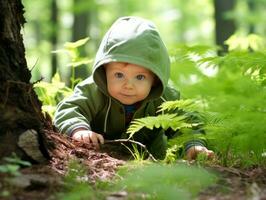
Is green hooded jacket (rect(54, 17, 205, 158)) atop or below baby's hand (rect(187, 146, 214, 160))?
atop

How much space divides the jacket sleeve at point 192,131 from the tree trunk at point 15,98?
1.19m

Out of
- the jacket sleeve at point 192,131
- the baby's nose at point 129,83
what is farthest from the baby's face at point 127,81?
the jacket sleeve at point 192,131

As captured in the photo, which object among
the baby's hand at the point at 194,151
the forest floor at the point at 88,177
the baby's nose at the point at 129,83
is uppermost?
the baby's nose at the point at 129,83

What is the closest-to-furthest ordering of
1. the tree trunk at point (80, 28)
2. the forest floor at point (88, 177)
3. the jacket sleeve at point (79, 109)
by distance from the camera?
1. the forest floor at point (88, 177)
2. the jacket sleeve at point (79, 109)
3. the tree trunk at point (80, 28)

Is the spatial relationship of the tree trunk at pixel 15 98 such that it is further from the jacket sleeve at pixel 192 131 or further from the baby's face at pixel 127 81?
the jacket sleeve at pixel 192 131

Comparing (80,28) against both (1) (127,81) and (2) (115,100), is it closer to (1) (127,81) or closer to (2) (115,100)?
(2) (115,100)

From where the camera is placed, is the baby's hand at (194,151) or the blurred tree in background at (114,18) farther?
the blurred tree in background at (114,18)

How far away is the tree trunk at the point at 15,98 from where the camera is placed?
226 centimetres

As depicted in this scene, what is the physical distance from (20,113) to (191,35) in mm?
29286

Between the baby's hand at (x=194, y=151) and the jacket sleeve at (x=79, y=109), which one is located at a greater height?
the jacket sleeve at (x=79, y=109)

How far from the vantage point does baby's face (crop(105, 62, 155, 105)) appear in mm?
3490

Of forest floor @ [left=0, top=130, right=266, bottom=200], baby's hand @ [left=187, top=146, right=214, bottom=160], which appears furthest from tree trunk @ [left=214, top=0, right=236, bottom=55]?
forest floor @ [left=0, top=130, right=266, bottom=200]

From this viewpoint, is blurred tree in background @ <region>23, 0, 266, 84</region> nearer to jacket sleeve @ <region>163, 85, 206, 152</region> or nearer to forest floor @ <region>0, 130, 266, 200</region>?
jacket sleeve @ <region>163, 85, 206, 152</region>

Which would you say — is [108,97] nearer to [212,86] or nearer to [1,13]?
[212,86]
